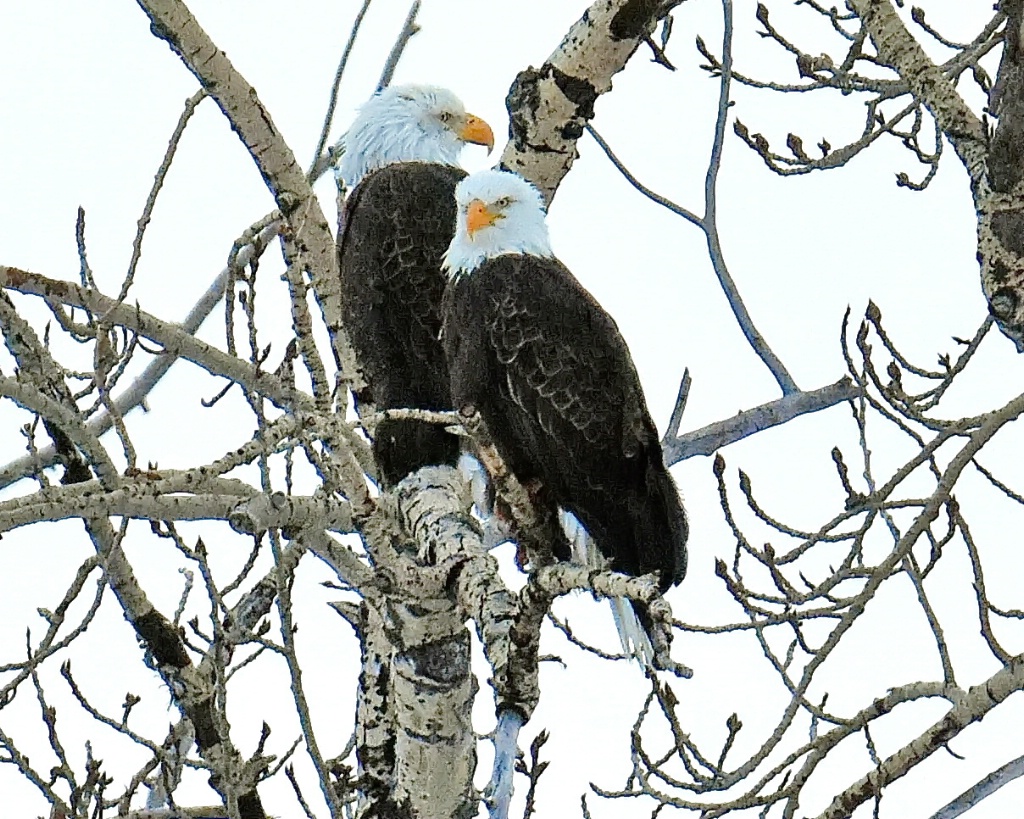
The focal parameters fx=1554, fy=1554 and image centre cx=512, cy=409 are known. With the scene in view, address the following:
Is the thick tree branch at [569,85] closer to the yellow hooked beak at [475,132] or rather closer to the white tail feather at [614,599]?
the white tail feather at [614,599]

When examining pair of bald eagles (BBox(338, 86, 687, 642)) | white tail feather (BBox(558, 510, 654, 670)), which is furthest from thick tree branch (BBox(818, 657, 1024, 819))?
white tail feather (BBox(558, 510, 654, 670))

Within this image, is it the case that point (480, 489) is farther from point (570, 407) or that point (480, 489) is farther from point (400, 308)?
point (570, 407)

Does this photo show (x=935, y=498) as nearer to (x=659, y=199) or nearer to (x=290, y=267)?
(x=290, y=267)

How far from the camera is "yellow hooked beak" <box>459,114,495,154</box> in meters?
5.10

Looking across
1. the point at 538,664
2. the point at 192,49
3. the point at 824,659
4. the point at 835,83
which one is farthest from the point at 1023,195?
the point at 192,49

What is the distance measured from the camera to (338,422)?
2799 mm

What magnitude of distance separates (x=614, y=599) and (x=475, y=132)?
1.92 meters

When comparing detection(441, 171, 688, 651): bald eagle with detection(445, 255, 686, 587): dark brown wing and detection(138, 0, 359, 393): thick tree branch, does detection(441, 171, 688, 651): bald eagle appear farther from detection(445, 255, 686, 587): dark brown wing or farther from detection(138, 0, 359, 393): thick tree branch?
detection(138, 0, 359, 393): thick tree branch

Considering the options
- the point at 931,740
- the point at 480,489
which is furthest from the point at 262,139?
the point at 931,740

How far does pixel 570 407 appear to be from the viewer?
3.58 meters

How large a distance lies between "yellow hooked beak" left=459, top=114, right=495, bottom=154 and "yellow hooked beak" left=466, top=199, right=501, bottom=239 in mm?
1358

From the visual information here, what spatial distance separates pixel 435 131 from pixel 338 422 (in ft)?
8.01

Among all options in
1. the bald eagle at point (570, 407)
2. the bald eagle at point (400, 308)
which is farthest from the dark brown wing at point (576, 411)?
the bald eagle at point (400, 308)

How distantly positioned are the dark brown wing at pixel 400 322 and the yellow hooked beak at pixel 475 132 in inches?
33.8
